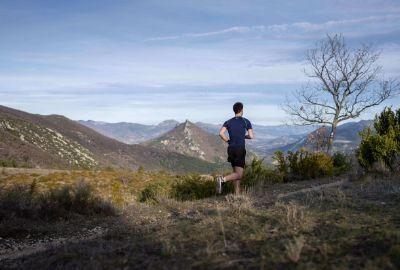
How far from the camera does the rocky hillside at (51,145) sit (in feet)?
283

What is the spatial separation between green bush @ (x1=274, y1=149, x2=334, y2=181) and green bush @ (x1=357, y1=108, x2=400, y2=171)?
6.01ft

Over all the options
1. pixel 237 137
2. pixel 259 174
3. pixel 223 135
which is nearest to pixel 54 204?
pixel 223 135

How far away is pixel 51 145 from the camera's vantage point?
130500 mm

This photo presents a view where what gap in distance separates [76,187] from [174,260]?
7176 millimetres

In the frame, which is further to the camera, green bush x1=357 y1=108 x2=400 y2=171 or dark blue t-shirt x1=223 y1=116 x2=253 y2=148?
green bush x1=357 y1=108 x2=400 y2=171

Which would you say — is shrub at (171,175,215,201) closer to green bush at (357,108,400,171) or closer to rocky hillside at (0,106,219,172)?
green bush at (357,108,400,171)

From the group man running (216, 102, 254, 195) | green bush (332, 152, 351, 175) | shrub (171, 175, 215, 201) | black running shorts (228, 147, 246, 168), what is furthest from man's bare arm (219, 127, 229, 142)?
green bush (332, 152, 351, 175)

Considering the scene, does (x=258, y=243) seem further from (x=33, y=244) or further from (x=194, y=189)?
(x=194, y=189)

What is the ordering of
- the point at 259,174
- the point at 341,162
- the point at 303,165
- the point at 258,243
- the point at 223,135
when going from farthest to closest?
1. the point at 341,162
2. the point at 303,165
3. the point at 259,174
4. the point at 223,135
5. the point at 258,243

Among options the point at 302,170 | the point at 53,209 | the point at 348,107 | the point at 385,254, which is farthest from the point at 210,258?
the point at 348,107

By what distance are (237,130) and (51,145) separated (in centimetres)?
12719

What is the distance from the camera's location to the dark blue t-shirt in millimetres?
10516

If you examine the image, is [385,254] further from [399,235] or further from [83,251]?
[83,251]

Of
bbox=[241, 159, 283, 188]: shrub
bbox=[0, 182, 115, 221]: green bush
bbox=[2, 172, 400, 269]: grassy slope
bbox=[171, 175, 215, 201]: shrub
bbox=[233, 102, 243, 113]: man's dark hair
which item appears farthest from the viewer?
bbox=[241, 159, 283, 188]: shrub
